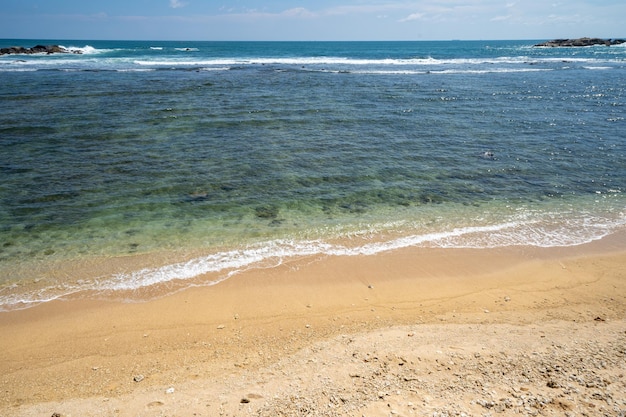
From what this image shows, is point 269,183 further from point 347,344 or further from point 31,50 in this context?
point 31,50

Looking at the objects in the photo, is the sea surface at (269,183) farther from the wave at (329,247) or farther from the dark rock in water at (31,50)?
the dark rock in water at (31,50)

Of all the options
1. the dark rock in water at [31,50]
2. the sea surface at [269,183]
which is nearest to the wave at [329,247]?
the sea surface at [269,183]

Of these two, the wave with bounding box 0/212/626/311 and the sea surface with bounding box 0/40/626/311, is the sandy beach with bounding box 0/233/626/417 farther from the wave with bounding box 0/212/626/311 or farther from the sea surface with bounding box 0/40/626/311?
the sea surface with bounding box 0/40/626/311

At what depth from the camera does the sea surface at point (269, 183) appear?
10.9 meters

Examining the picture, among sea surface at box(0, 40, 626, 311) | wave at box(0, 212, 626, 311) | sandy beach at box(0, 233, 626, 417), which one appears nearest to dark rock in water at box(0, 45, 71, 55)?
sea surface at box(0, 40, 626, 311)

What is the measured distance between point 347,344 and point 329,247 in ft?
13.8

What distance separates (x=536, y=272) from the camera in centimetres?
1019

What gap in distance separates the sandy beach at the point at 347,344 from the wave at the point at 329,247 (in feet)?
1.53

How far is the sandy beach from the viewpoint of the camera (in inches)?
229

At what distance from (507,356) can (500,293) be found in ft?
9.63

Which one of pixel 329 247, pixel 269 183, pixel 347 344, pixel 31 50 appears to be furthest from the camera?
pixel 31 50

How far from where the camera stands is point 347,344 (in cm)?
732

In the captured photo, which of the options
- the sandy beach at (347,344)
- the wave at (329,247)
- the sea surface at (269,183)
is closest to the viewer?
the sandy beach at (347,344)

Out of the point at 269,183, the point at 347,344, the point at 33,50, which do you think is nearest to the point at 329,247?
the point at 347,344
